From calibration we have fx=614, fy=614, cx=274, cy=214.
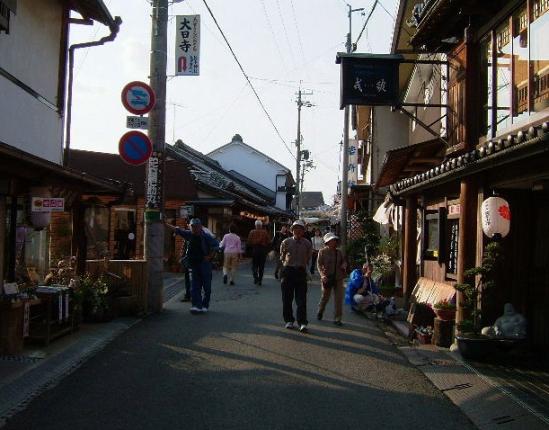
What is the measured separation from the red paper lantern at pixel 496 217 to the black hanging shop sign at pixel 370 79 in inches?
162

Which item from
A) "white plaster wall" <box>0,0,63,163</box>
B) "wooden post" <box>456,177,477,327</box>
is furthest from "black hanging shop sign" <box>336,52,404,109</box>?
"white plaster wall" <box>0,0,63,163</box>

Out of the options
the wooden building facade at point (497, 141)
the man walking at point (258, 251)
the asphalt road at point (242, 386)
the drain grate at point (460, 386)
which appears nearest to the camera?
the asphalt road at point (242, 386)

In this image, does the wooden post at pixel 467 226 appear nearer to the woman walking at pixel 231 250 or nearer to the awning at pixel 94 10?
the awning at pixel 94 10

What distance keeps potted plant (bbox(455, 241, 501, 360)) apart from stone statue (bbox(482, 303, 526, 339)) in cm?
18

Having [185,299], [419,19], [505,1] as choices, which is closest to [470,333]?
[505,1]

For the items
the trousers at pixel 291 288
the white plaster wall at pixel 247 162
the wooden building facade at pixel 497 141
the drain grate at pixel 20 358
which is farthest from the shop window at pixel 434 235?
the white plaster wall at pixel 247 162

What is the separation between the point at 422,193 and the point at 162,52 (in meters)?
6.10

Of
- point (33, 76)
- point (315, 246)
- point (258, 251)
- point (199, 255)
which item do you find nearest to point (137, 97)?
point (33, 76)

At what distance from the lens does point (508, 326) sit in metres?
8.25

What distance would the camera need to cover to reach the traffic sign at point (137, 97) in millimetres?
10906

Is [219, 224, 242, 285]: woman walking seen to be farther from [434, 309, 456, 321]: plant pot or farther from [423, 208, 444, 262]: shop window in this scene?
[434, 309, 456, 321]: plant pot

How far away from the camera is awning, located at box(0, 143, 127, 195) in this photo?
7389 millimetres

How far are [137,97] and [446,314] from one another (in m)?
6.44

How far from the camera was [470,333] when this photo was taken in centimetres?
849
